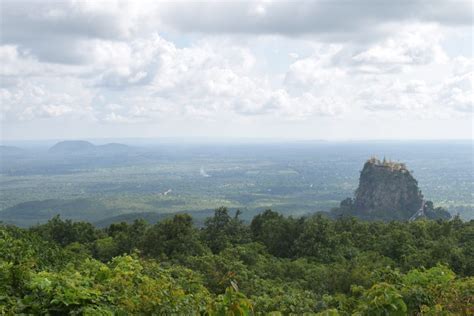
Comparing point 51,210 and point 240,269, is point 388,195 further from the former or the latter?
point 51,210

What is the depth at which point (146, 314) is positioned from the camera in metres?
8.84

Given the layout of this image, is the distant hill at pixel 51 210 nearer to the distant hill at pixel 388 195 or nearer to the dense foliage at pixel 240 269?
the distant hill at pixel 388 195

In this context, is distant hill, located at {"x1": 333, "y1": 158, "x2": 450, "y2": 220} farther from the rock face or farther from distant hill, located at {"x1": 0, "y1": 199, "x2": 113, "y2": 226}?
distant hill, located at {"x1": 0, "y1": 199, "x2": 113, "y2": 226}

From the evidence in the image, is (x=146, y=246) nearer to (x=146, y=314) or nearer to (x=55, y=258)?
(x=55, y=258)

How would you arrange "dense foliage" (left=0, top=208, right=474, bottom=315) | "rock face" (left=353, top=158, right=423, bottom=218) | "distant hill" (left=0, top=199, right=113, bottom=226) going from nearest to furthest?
"dense foliage" (left=0, top=208, right=474, bottom=315) → "rock face" (left=353, top=158, right=423, bottom=218) → "distant hill" (left=0, top=199, right=113, bottom=226)

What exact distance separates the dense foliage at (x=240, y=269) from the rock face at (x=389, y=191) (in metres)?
76.1

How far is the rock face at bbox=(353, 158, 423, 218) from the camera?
10719 centimetres

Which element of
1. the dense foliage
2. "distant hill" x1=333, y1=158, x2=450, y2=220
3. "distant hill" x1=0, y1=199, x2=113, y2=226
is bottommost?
"distant hill" x1=0, y1=199, x2=113, y2=226

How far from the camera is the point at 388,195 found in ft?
356

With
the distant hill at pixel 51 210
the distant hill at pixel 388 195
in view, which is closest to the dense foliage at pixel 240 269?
the distant hill at pixel 388 195

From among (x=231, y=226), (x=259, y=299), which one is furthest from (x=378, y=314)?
(x=231, y=226)

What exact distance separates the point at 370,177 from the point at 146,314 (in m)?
110

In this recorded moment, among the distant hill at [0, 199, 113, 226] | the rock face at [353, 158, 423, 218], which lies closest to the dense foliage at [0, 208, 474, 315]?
the rock face at [353, 158, 423, 218]

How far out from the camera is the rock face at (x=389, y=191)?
4220 inches
